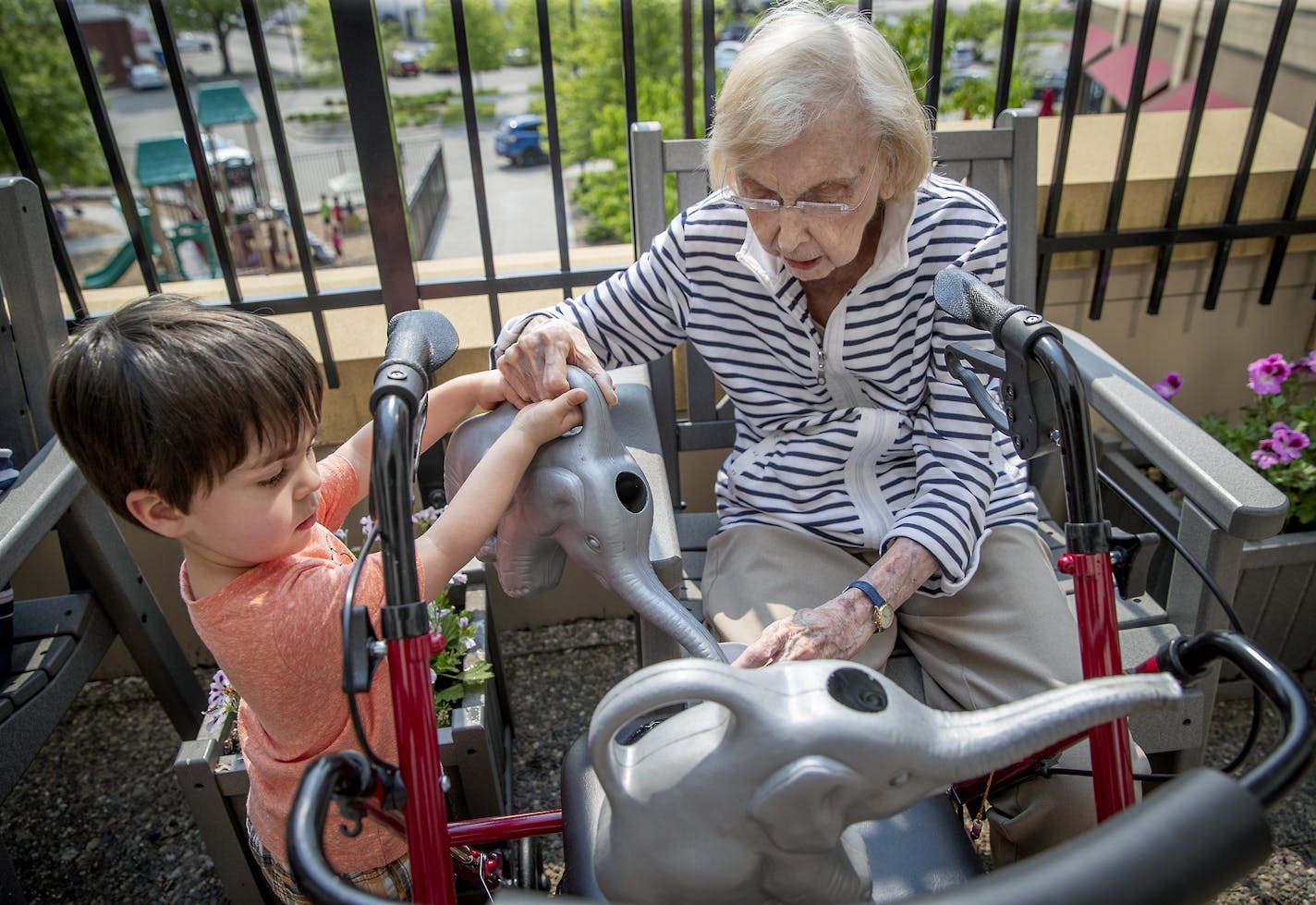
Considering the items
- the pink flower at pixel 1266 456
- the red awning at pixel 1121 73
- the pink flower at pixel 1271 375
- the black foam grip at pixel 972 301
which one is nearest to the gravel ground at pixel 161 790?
the pink flower at pixel 1266 456

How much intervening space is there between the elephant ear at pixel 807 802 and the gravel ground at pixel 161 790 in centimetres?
141

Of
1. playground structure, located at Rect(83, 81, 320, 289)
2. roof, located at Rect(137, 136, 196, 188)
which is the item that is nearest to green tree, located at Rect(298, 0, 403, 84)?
playground structure, located at Rect(83, 81, 320, 289)

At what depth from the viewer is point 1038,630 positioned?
62.9 inches

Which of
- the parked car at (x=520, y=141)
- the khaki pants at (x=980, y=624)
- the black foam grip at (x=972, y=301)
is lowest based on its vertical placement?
the parked car at (x=520, y=141)

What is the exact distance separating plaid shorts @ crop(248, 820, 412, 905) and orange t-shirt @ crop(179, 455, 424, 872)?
0.02 meters

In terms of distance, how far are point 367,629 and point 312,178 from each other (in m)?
14.8

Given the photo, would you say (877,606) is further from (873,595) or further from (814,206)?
(814,206)

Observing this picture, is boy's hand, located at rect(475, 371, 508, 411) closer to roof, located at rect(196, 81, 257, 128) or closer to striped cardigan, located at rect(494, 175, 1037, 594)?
striped cardigan, located at rect(494, 175, 1037, 594)

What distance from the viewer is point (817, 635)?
4.76 ft

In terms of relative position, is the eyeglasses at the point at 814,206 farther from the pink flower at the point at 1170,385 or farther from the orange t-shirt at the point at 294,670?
the pink flower at the point at 1170,385

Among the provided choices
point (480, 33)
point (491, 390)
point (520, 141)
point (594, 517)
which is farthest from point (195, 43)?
point (594, 517)

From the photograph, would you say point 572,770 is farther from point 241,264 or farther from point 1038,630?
point 241,264

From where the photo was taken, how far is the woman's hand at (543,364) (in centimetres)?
145

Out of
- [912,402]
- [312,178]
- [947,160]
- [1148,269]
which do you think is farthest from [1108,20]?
[312,178]
